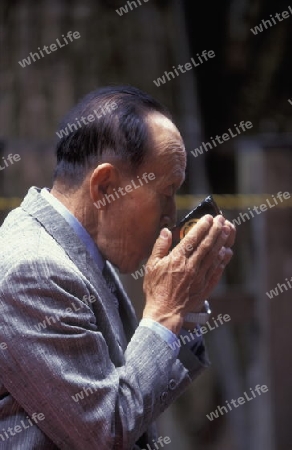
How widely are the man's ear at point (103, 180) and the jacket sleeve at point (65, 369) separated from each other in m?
0.23

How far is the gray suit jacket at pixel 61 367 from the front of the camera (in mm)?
1693

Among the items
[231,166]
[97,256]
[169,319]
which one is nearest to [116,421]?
[169,319]

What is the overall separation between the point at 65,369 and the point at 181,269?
15.2 inches

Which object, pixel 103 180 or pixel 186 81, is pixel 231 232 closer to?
pixel 103 180

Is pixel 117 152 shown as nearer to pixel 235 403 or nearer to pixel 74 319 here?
pixel 74 319

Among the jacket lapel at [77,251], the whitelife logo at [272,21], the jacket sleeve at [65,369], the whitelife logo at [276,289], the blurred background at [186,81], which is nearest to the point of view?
the jacket sleeve at [65,369]

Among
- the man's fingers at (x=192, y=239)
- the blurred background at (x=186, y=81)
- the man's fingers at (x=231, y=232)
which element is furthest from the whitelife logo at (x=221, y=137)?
the man's fingers at (x=192, y=239)

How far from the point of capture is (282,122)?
8.07 m

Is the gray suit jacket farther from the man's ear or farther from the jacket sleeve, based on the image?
the man's ear

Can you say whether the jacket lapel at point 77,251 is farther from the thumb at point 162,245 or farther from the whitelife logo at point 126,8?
the whitelife logo at point 126,8

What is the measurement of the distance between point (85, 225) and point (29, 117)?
17.8 feet

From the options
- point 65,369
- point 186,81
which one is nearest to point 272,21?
point 186,81

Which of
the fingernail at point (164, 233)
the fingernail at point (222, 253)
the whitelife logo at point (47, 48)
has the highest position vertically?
the whitelife logo at point (47, 48)

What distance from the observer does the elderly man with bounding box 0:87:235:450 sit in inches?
67.0
